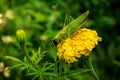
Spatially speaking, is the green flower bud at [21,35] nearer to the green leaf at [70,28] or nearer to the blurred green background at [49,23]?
the green leaf at [70,28]

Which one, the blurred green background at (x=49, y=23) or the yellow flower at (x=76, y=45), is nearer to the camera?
the yellow flower at (x=76, y=45)

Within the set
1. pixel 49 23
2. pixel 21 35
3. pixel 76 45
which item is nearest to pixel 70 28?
pixel 76 45

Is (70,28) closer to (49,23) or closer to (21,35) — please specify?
(21,35)

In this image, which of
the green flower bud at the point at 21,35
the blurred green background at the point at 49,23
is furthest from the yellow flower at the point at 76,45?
the blurred green background at the point at 49,23

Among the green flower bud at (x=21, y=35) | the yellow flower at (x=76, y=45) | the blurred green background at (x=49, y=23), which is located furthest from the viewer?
the blurred green background at (x=49, y=23)

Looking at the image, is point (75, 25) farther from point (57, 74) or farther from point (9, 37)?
point (9, 37)

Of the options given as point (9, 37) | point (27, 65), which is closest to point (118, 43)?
point (9, 37)

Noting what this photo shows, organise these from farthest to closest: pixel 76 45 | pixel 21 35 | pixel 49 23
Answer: pixel 49 23 < pixel 21 35 < pixel 76 45
